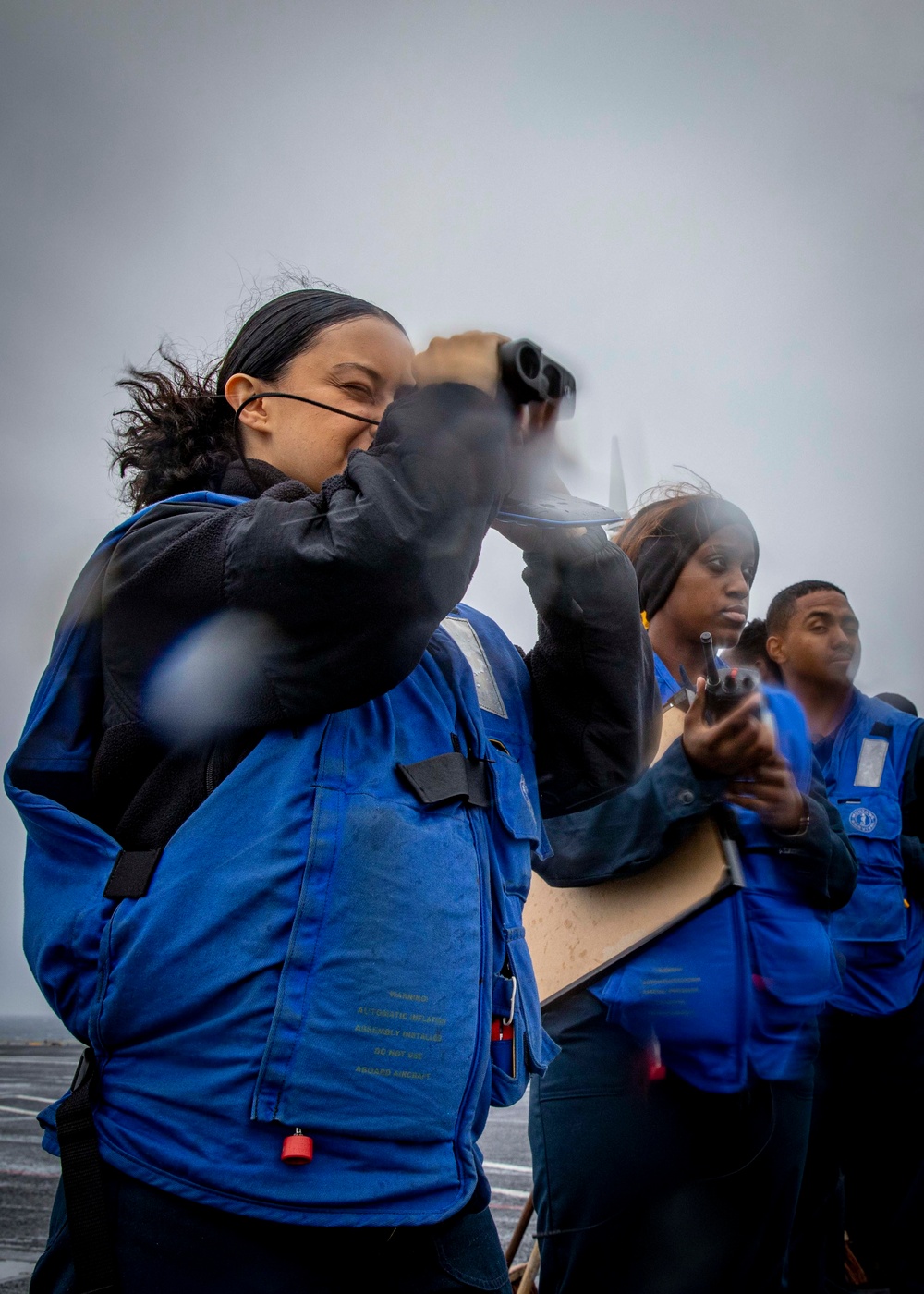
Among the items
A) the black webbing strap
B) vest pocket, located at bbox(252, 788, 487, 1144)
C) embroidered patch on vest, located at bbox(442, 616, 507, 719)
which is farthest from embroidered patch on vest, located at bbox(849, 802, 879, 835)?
the black webbing strap

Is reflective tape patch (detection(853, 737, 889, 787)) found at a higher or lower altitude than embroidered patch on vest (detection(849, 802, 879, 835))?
higher

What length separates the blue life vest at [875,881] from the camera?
3.50 m

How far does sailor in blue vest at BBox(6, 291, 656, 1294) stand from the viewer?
3.72 ft

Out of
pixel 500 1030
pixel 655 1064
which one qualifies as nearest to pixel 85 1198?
pixel 500 1030

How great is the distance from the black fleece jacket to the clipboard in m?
1.16

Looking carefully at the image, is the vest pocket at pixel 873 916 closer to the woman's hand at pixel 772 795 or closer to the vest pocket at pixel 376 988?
the woman's hand at pixel 772 795

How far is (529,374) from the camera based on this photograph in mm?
1378

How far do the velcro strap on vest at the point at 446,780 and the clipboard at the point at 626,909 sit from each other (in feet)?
3.12

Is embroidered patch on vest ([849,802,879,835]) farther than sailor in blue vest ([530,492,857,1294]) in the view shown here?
Yes

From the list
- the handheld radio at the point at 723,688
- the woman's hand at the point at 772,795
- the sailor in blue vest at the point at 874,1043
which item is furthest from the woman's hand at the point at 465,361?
the sailor in blue vest at the point at 874,1043

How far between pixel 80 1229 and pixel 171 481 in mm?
1152

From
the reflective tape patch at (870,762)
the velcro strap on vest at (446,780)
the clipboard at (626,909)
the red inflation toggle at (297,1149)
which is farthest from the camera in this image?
the reflective tape patch at (870,762)

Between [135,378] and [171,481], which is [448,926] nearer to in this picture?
[171,481]

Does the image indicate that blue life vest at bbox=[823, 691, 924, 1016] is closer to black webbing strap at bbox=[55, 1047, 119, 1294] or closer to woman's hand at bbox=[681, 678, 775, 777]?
woman's hand at bbox=[681, 678, 775, 777]
